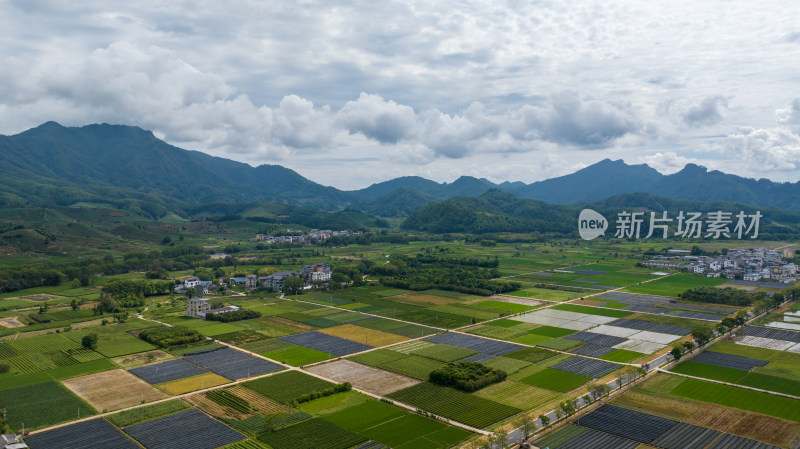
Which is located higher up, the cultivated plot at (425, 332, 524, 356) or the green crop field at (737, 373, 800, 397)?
the green crop field at (737, 373, 800, 397)

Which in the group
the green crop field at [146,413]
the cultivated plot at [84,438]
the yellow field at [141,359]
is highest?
the green crop field at [146,413]

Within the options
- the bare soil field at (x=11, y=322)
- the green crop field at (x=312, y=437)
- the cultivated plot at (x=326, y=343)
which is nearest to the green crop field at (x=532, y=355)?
the cultivated plot at (x=326, y=343)

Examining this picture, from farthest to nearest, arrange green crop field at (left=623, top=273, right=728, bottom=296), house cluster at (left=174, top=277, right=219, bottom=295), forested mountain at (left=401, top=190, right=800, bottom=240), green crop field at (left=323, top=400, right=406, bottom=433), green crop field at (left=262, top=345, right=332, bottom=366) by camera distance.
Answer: forested mountain at (left=401, top=190, right=800, bottom=240), house cluster at (left=174, top=277, right=219, bottom=295), green crop field at (left=623, top=273, right=728, bottom=296), green crop field at (left=262, top=345, right=332, bottom=366), green crop field at (left=323, top=400, right=406, bottom=433)

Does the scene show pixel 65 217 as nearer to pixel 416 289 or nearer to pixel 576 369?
pixel 416 289

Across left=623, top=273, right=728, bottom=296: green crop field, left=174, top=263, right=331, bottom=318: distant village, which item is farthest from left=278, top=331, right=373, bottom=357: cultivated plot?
left=623, top=273, right=728, bottom=296: green crop field

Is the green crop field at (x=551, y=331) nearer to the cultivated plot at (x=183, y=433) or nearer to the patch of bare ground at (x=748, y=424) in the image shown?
the patch of bare ground at (x=748, y=424)

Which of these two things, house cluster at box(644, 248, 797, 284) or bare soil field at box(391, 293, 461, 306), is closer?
bare soil field at box(391, 293, 461, 306)

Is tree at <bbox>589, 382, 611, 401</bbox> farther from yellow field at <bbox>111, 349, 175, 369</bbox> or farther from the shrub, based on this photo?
yellow field at <bbox>111, 349, 175, 369</bbox>
